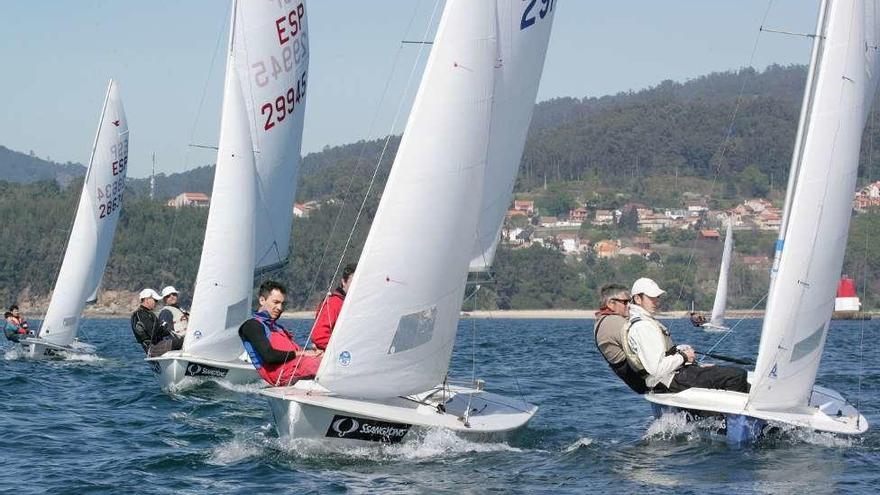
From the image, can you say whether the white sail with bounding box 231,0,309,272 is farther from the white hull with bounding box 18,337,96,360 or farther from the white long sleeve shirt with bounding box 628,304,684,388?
the white long sleeve shirt with bounding box 628,304,684,388

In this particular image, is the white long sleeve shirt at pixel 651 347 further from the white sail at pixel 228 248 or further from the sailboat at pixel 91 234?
the sailboat at pixel 91 234

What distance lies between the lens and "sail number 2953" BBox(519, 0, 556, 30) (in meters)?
12.2

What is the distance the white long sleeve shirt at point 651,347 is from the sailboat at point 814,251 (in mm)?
192

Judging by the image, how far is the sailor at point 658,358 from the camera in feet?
37.4

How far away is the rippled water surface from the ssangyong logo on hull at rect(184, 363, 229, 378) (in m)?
0.54

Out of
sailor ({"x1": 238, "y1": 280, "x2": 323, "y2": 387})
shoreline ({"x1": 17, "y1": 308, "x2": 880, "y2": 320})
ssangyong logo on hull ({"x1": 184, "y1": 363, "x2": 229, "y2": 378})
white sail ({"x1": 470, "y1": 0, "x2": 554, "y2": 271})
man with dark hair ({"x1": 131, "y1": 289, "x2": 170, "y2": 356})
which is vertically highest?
white sail ({"x1": 470, "y1": 0, "x2": 554, "y2": 271})

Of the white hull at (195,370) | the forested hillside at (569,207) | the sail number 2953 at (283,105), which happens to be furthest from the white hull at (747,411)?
the forested hillside at (569,207)

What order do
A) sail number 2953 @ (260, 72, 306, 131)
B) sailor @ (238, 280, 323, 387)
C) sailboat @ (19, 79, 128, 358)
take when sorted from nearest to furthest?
1. sailor @ (238, 280, 323, 387)
2. sail number 2953 @ (260, 72, 306, 131)
3. sailboat @ (19, 79, 128, 358)

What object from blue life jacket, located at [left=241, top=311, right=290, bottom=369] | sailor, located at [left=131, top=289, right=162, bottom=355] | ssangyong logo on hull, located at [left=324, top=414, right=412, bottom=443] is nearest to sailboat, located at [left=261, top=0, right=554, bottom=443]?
ssangyong logo on hull, located at [left=324, top=414, right=412, bottom=443]

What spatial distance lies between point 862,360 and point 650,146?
146 m

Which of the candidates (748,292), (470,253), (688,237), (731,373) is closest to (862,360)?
(731,373)

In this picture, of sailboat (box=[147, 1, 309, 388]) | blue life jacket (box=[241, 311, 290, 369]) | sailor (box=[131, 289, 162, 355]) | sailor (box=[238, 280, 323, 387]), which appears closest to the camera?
sailor (box=[238, 280, 323, 387])

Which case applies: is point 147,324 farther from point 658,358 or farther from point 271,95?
point 658,358

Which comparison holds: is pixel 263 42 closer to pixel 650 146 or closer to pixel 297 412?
pixel 297 412
